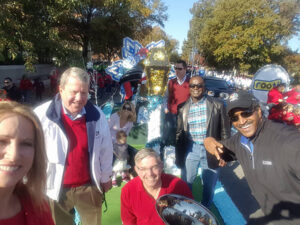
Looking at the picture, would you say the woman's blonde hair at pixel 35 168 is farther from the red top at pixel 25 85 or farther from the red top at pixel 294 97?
the red top at pixel 25 85

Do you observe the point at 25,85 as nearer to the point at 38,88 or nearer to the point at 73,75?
the point at 38,88

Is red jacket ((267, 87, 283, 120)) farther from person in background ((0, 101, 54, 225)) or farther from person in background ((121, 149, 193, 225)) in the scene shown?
person in background ((0, 101, 54, 225))

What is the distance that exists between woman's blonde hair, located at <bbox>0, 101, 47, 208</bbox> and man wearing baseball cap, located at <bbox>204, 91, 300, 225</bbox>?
1220 mm

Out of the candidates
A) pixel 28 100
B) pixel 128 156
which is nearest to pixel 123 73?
pixel 128 156

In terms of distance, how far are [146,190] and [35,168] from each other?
100cm

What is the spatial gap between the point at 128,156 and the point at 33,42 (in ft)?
9.46

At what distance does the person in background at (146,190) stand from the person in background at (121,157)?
1.71 metres

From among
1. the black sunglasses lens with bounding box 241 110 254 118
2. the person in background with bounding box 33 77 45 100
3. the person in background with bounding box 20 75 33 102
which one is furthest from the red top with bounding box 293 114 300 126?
the person in background with bounding box 33 77 45 100

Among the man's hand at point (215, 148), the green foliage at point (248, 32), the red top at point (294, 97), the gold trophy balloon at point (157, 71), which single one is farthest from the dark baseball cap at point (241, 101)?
the green foliage at point (248, 32)

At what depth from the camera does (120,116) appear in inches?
145

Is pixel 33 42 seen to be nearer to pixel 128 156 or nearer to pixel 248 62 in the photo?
pixel 128 156

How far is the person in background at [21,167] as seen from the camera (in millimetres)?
1008

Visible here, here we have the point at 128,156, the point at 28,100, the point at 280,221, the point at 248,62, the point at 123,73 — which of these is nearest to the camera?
the point at 280,221

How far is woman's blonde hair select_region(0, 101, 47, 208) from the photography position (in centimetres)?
108
